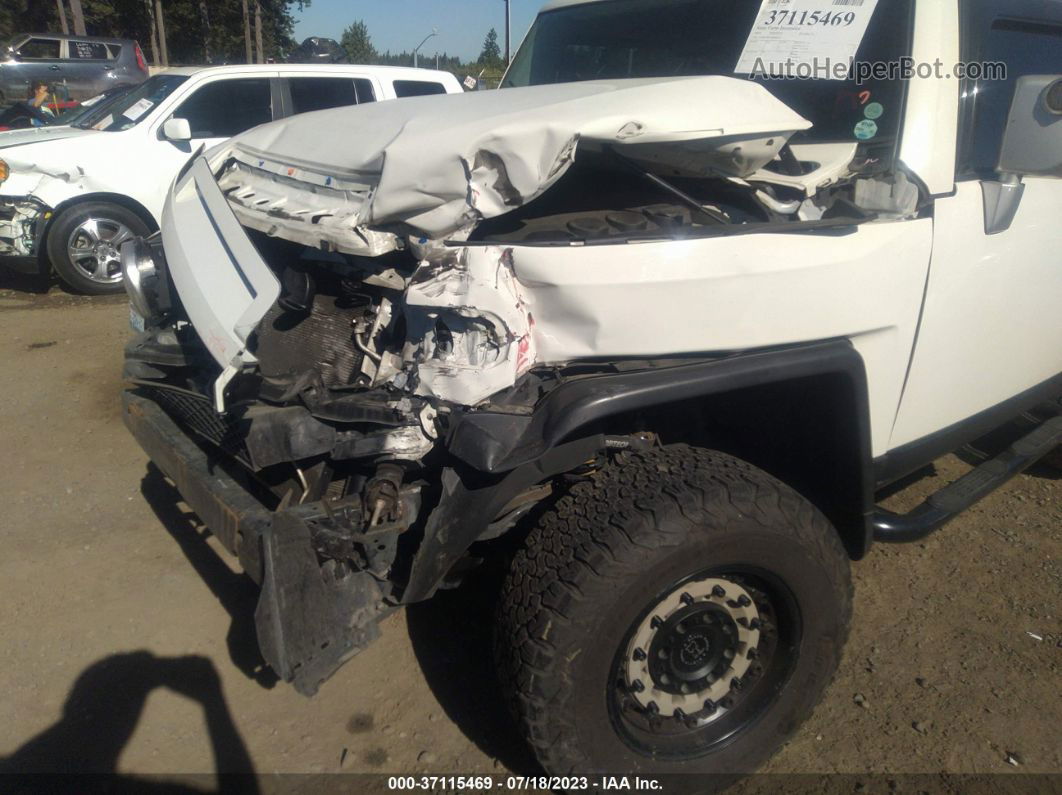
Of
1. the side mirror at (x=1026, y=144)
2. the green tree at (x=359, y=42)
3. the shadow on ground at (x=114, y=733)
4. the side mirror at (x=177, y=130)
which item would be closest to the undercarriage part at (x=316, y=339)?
the shadow on ground at (x=114, y=733)

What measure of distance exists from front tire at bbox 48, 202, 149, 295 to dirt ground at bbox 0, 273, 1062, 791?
3.96 meters

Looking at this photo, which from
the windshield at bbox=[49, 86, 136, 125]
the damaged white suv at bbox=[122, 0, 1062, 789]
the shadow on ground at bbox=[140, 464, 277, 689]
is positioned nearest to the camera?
the damaged white suv at bbox=[122, 0, 1062, 789]

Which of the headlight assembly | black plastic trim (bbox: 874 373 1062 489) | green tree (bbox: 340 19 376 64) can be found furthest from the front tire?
green tree (bbox: 340 19 376 64)

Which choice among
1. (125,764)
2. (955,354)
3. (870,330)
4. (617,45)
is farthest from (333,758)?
(617,45)

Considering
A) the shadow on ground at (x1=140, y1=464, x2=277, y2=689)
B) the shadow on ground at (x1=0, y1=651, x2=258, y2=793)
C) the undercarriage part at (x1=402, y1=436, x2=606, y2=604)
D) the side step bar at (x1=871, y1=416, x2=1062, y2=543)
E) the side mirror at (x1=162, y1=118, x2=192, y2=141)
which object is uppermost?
the side mirror at (x1=162, y1=118, x2=192, y2=141)

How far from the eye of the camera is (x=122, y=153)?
7.38 metres

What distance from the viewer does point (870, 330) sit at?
2.38 m

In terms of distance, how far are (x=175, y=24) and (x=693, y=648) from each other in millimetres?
44775

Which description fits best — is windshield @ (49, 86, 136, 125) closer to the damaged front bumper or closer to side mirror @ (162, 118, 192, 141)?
the damaged front bumper

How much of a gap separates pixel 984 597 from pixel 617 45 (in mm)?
2749

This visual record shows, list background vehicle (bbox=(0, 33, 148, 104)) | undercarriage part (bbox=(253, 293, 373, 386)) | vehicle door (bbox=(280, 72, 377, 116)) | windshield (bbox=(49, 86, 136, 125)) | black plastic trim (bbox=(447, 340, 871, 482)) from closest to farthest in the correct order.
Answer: black plastic trim (bbox=(447, 340, 871, 482)) → undercarriage part (bbox=(253, 293, 373, 386)) → vehicle door (bbox=(280, 72, 377, 116)) → windshield (bbox=(49, 86, 136, 125)) → background vehicle (bbox=(0, 33, 148, 104))

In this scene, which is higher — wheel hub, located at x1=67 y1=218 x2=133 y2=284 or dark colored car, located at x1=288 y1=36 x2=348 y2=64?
dark colored car, located at x1=288 y1=36 x2=348 y2=64

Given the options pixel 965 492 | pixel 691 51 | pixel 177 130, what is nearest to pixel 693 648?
pixel 965 492

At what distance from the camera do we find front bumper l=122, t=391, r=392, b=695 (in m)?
1.92
